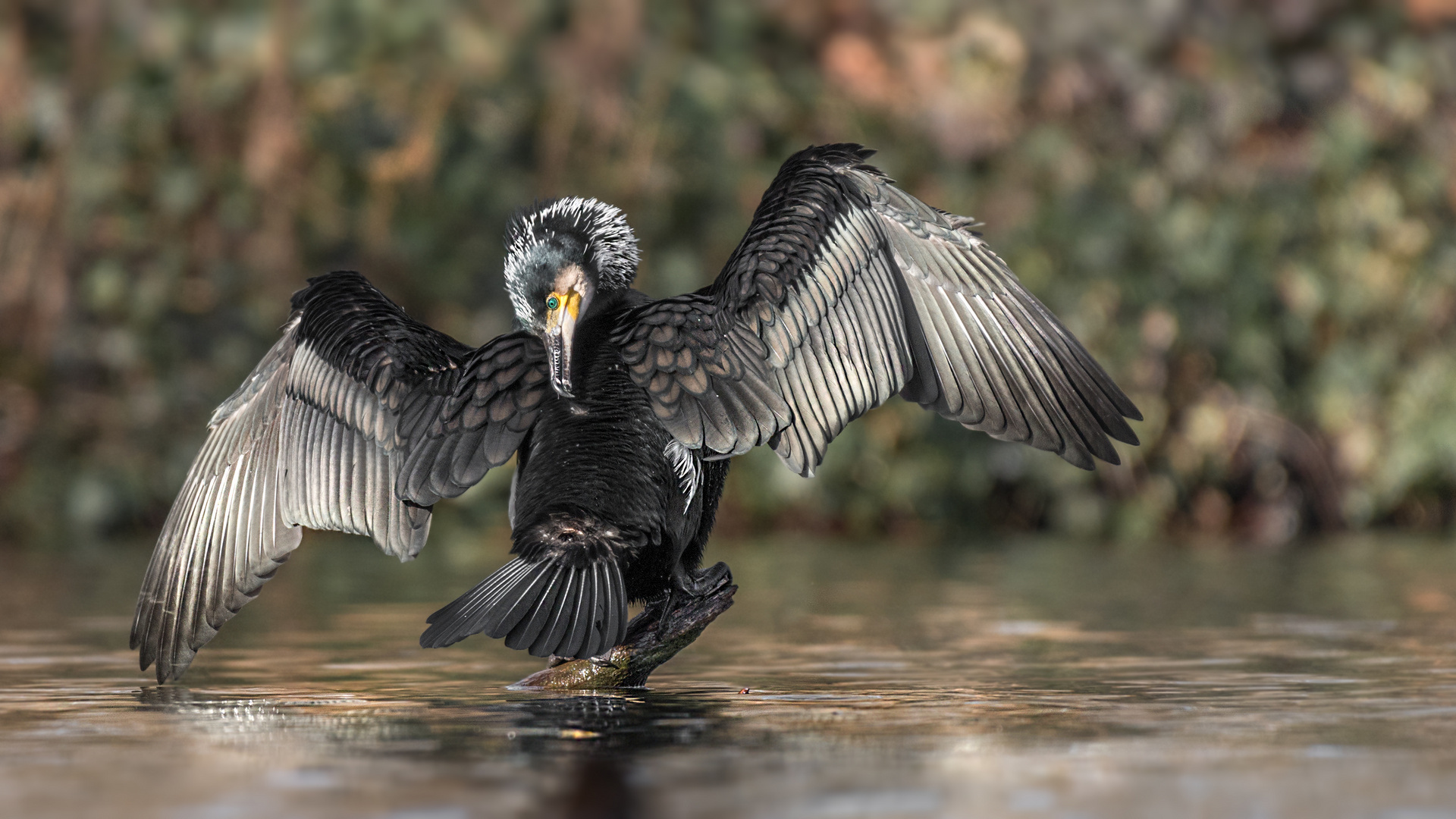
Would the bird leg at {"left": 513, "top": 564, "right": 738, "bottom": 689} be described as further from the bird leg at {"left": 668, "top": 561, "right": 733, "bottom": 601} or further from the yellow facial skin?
the yellow facial skin

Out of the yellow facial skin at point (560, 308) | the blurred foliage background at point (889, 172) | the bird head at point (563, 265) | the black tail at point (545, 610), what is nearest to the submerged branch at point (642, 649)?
the black tail at point (545, 610)

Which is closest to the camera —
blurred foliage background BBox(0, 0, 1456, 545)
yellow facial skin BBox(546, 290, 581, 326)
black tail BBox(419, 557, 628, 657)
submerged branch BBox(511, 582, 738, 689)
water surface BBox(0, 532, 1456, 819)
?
water surface BBox(0, 532, 1456, 819)

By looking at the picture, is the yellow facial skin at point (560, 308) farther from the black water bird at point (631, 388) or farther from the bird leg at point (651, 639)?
the bird leg at point (651, 639)

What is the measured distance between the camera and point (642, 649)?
4.29 m

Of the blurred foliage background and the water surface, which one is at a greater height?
the blurred foliage background

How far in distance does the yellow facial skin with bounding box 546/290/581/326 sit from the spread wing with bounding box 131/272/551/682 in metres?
0.15

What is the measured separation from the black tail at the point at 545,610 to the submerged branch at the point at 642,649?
38cm

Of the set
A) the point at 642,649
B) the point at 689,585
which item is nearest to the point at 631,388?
the point at 689,585

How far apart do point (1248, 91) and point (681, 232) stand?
130 inches

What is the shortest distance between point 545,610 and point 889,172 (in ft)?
23.5

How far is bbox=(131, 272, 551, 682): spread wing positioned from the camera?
14.1ft

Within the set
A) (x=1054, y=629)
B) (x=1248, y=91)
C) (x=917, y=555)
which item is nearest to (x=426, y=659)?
(x=1054, y=629)

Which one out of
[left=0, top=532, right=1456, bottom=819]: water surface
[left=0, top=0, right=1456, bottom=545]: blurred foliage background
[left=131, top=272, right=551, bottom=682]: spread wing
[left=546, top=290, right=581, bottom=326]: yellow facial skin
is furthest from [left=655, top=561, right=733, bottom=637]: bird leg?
[left=0, top=0, right=1456, bottom=545]: blurred foliage background

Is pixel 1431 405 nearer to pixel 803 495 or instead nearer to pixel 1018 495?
pixel 1018 495
